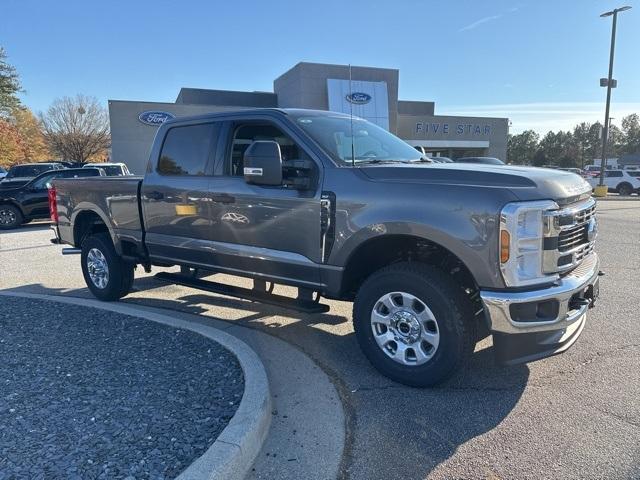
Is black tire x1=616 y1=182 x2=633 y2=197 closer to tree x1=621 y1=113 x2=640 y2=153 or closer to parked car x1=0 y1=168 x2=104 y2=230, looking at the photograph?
parked car x1=0 y1=168 x2=104 y2=230

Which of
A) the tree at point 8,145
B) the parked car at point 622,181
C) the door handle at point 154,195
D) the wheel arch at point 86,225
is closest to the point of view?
the door handle at point 154,195

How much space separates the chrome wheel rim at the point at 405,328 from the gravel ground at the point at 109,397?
115 centimetres

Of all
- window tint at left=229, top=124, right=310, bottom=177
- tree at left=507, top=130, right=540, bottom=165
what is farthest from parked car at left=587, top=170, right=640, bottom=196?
tree at left=507, top=130, right=540, bottom=165

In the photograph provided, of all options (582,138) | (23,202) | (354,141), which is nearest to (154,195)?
(354,141)

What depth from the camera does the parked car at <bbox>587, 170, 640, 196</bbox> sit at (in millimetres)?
29875

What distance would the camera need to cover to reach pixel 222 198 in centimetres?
467

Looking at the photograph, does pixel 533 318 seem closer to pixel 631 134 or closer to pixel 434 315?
pixel 434 315

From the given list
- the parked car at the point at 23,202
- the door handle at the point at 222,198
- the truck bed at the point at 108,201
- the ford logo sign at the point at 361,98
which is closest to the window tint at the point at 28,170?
the parked car at the point at 23,202

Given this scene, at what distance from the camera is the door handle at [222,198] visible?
15.1ft

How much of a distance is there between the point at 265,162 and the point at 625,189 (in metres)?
32.9

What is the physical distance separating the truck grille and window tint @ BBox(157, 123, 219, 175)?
3234 mm

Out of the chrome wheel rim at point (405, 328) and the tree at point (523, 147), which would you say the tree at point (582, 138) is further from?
the chrome wheel rim at point (405, 328)

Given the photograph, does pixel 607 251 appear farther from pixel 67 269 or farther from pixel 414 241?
pixel 67 269

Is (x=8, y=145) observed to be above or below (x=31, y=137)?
below
